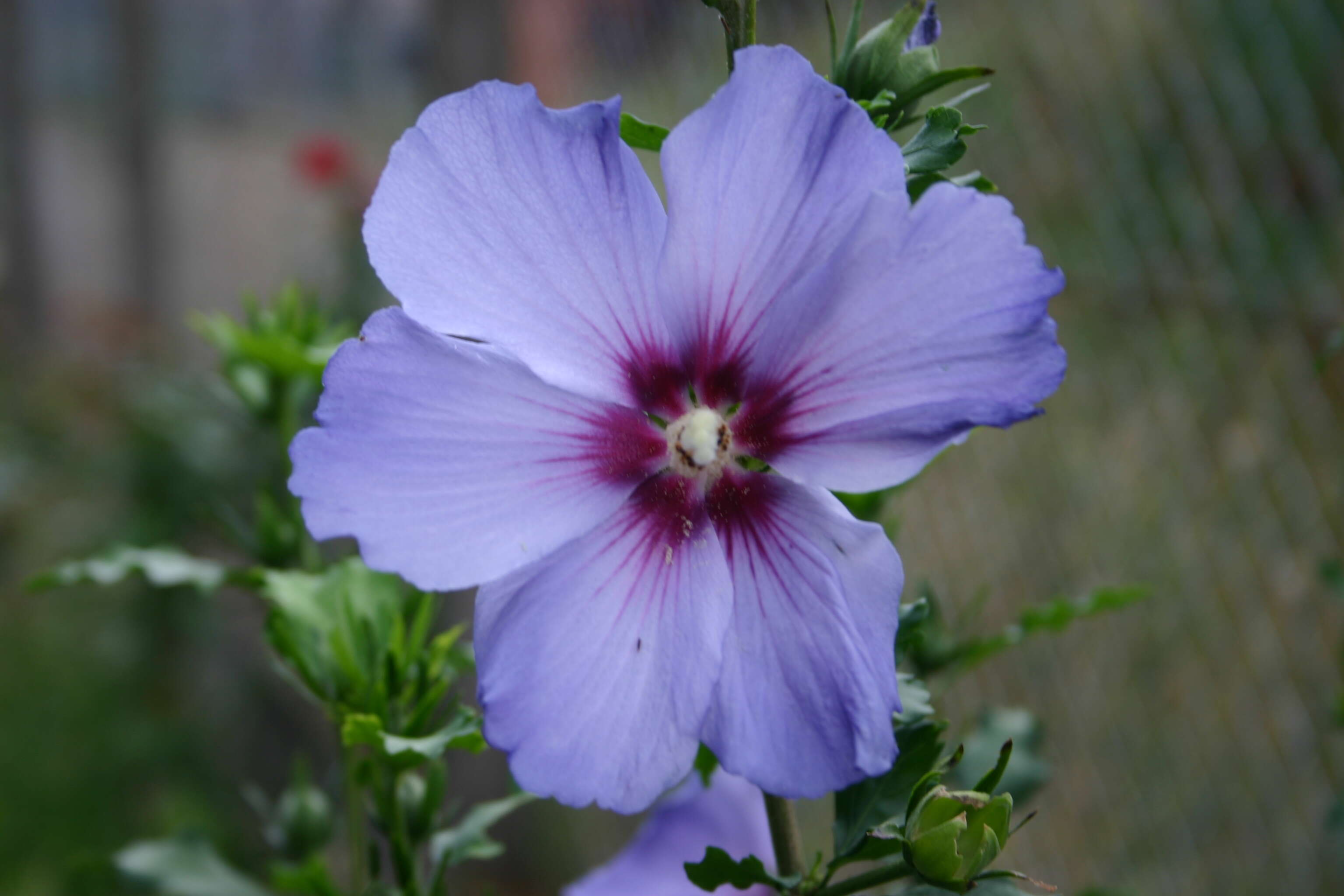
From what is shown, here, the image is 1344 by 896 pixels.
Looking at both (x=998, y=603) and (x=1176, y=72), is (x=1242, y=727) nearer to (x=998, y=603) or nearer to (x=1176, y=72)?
(x=998, y=603)

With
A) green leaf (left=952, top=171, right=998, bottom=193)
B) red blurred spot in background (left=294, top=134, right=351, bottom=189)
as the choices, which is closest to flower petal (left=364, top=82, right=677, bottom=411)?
green leaf (left=952, top=171, right=998, bottom=193)

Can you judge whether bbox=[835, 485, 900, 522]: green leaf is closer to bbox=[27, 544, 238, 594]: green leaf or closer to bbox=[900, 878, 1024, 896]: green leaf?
bbox=[900, 878, 1024, 896]: green leaf

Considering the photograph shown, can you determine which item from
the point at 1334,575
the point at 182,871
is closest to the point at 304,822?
the point at 182,871

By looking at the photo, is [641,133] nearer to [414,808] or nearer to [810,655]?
[810,655]

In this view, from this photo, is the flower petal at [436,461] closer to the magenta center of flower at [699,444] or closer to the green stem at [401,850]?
the magenta center of flower at [699,444]

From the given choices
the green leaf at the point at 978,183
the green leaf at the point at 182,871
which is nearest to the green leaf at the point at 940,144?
the green leaf at the point at 978,183

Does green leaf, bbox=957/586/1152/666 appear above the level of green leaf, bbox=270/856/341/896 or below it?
above

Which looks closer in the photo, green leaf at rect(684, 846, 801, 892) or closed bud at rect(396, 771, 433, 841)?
green leaf at rect(684, 846, 801, 892)
